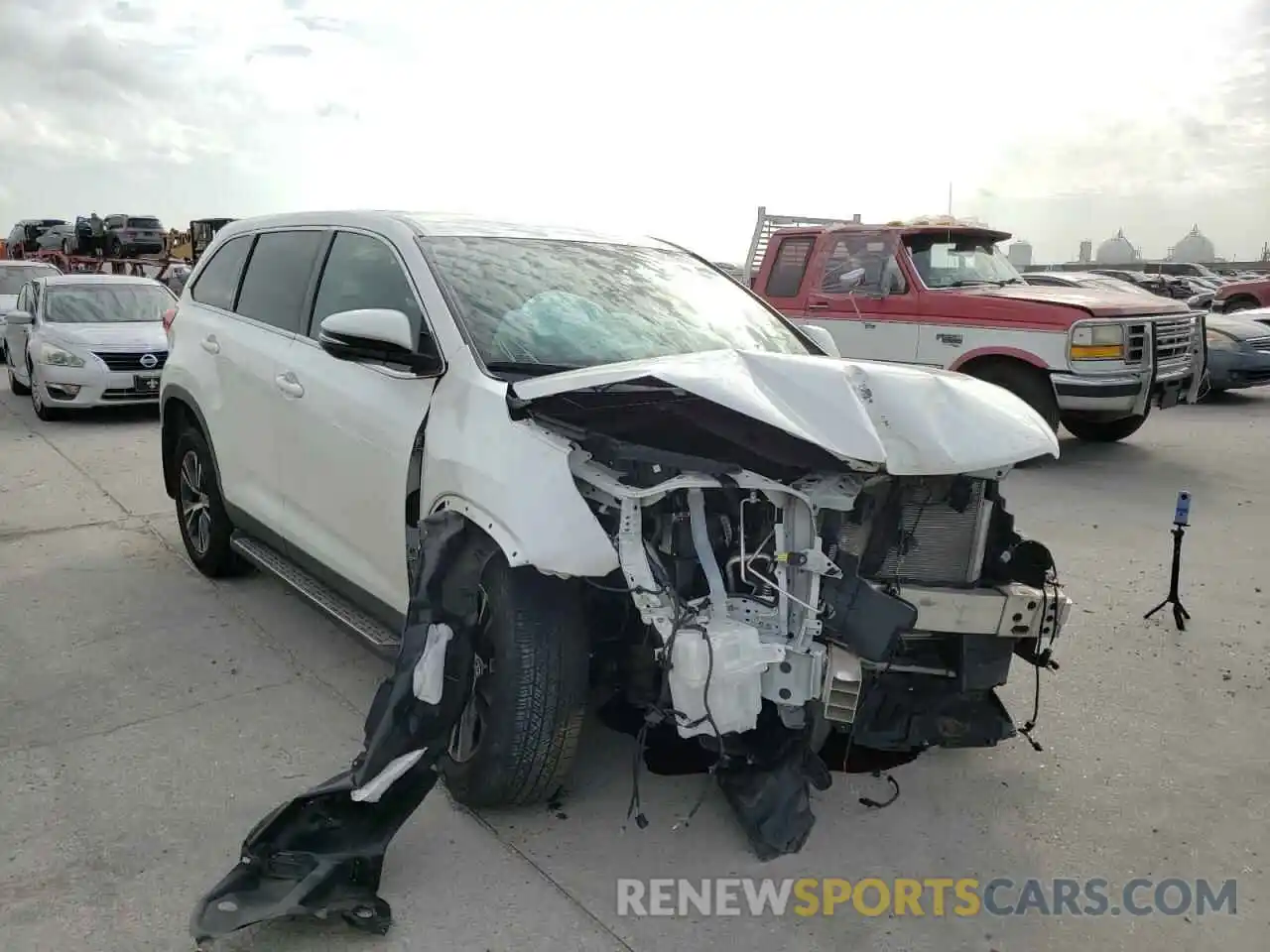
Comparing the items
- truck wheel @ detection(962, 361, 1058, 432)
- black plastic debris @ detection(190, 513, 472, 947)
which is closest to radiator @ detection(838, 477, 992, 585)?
black plastic debris @ detection(190, 513, 472, 947)

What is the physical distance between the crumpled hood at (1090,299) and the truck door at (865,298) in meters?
0.58

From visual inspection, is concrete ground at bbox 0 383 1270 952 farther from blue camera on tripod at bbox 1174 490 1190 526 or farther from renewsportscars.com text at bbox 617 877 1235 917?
blue camera on tripod at bbox 1174 490 1190 526

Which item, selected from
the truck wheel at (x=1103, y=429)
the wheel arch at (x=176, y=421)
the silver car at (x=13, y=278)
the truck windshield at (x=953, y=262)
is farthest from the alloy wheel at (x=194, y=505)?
the silver car at (x=13, y=278)

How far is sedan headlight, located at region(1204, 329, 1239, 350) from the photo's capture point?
11.8m

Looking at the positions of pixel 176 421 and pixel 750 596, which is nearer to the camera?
pixel 750 596

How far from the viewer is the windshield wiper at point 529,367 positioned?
3.32 meters

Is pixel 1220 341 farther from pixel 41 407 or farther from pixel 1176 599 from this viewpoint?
pixel 41 407

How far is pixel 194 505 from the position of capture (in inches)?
214

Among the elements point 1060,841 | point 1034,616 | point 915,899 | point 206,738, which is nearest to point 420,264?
point 206,738

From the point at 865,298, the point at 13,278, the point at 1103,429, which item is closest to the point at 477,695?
the point at 865,298

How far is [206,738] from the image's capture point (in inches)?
147

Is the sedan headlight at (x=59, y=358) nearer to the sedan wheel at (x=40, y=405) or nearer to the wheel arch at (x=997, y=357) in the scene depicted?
the sedan wheel at (x=40, y=405)

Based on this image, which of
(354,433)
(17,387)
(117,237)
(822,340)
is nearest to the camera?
(354,433)

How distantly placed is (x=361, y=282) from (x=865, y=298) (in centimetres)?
623
